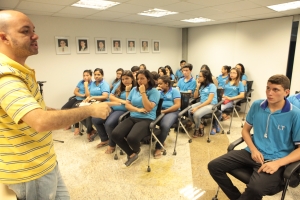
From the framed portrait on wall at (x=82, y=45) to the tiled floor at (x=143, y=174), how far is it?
252cm

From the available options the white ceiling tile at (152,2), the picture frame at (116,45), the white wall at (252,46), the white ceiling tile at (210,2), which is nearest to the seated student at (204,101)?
the white ceiling tile at (210,2)

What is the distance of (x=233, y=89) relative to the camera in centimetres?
417

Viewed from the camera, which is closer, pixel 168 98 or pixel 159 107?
pixel 159 107

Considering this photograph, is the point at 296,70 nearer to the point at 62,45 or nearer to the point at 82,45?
the point at 82,45

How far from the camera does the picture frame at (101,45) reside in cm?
522

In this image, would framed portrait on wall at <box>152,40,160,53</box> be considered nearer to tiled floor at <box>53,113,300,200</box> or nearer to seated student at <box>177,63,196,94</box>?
seated student at <box>177,63,196,94</box>

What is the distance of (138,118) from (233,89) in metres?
2.40

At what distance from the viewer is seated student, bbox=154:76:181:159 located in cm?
297

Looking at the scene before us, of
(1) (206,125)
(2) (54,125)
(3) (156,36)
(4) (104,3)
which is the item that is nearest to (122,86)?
(4) (104,3)

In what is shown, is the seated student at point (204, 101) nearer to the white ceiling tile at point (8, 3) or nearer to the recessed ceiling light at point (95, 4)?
the recessed ceiling light at point (95, 4)

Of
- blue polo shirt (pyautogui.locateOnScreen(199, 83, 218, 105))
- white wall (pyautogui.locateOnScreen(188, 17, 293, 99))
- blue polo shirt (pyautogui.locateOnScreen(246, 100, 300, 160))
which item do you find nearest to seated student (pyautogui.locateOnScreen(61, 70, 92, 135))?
blue polo shirt (pyautogui.locateOnScreen(199, 83, 218, 105))

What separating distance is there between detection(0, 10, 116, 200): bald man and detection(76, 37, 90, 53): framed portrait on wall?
423cm

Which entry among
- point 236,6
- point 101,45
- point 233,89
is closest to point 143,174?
point 233,89

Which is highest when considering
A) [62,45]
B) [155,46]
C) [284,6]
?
[284,6]
